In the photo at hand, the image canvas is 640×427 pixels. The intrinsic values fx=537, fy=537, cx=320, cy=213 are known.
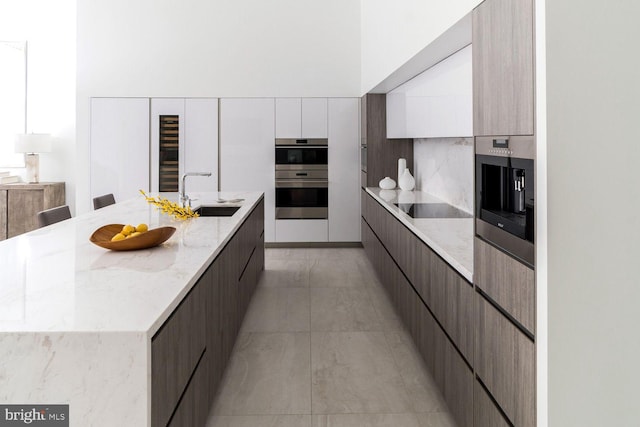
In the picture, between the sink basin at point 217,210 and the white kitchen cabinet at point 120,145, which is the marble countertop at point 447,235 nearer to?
the sink basin at point 217,210

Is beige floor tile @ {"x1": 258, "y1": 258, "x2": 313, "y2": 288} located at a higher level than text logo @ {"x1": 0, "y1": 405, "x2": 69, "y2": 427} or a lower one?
lower

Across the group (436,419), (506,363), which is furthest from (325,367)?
(506,363)

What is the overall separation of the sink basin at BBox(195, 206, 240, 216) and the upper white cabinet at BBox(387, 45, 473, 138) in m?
1.81

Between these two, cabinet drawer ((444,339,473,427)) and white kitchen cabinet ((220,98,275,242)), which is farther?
white kitchen cabinet ((220,98,275,242))

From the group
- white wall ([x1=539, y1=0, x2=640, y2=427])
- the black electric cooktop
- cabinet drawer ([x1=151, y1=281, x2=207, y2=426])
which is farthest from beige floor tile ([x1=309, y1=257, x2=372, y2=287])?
white wall ([x1=539, y1=0, x2=640, y2=427])

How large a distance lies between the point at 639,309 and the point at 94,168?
21.5 ft

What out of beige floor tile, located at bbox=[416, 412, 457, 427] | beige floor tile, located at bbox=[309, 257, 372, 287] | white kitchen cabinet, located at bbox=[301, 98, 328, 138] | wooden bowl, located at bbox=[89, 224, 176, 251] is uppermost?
white kitchen cabinet, located at bbox=[301, 98, 328, 138]

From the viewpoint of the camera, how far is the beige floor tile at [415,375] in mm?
2737

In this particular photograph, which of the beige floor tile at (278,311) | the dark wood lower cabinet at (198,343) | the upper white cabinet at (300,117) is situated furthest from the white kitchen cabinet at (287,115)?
the dark wood lower cabinet at (198,343)

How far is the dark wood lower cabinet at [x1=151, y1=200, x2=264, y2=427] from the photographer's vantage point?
1.59 meters

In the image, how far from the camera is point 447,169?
4945 mm

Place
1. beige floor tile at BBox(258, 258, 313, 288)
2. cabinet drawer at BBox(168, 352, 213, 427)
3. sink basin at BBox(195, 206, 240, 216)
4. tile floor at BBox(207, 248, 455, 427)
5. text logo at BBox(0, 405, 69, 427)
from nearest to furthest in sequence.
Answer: text logo at BBox(0, 405, 69, 427)
cabinet drawer at BBox(168, 352, 213, 427)
tile floor at BBox(207, 248, 455, 427)
sink basin at BBox(195, 206, 240, 216)
beige floor tile at BBox(258, 258, 313, 288)

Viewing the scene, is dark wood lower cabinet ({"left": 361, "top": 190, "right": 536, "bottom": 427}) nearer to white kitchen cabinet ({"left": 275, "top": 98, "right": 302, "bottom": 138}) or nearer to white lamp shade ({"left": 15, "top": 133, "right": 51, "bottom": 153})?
white kitchen cabinet ({"left": 275, "top": 98, "right": 302, "bottom": 138})

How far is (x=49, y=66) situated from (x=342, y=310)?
572 centimetres
